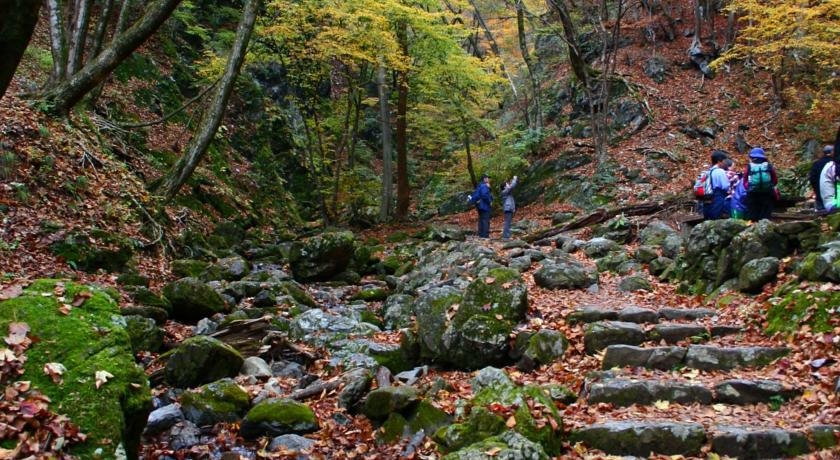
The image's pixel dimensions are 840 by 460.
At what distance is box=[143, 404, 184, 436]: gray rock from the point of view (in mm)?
5449

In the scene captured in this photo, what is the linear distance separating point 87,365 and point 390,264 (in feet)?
35.4

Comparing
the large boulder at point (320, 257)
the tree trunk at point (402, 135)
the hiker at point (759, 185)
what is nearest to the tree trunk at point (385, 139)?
the tree trunk at point (402, 135)

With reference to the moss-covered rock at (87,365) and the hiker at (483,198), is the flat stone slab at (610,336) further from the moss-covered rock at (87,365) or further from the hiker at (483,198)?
the hiker at (483,198)

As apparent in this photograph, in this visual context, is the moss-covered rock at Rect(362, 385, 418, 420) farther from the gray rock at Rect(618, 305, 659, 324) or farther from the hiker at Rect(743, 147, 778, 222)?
the hiker at Rect(743, 147, 778, 222)

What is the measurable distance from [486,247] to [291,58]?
9398mm

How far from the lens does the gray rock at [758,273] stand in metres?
7.21

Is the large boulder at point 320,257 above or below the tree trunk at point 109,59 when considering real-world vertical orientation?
below

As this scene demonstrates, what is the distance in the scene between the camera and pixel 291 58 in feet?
59.0

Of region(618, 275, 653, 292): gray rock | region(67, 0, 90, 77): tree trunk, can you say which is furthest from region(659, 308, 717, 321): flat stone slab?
region(67, 0, 90, 77): tree trunk

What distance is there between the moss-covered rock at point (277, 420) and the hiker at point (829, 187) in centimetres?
846

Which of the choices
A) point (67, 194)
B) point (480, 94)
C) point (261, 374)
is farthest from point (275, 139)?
point (261, 374)

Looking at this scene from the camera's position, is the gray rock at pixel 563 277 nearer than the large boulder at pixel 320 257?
Yes

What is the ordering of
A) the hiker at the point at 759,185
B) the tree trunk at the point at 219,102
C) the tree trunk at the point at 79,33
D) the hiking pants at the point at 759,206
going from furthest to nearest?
the tree trunk at the point at 219,102 → the tree trunk at the point at 79,33 → the hiking pants at the point at 759,206 → the hiker at the point at 759,185

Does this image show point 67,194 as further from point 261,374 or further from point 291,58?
point 291,58
